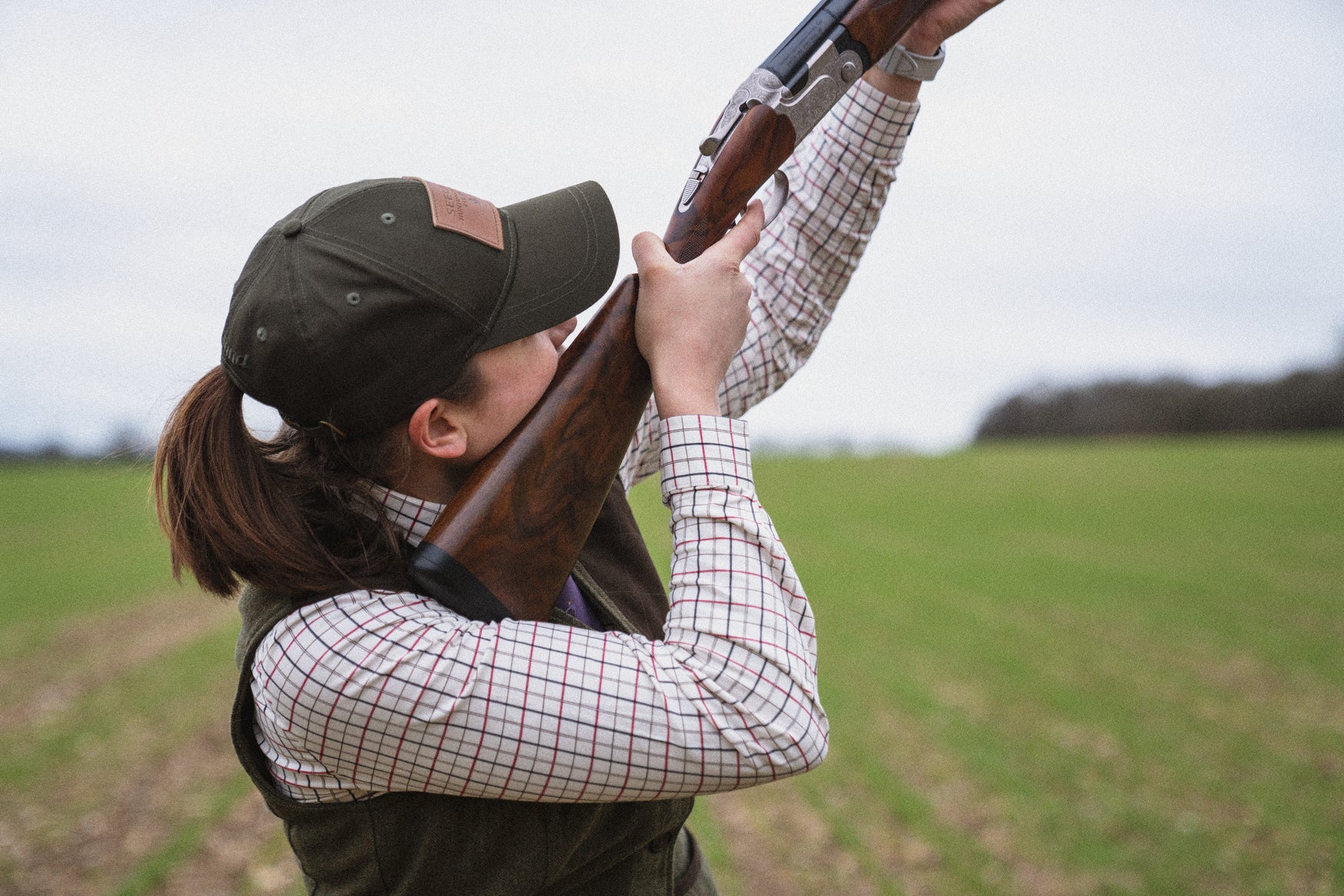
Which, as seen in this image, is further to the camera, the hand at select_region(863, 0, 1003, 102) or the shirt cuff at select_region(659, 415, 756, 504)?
the hand at select_region(863, 0, 1003, 102)

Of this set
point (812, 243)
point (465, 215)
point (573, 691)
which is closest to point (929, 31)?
point (812, 243)

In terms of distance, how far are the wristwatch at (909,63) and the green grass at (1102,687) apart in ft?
20.3

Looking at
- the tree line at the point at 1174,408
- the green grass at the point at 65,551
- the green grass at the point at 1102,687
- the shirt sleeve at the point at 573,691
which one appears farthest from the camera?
the tree line at the point at 1174,408

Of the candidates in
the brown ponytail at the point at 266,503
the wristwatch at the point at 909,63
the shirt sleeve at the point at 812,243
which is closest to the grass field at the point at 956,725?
the brown ponytail at the point at 266,503

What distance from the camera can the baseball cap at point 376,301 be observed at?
156 centimetres

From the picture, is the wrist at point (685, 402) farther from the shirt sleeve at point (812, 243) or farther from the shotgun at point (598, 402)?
the shirt sleeve at point (812, 243)

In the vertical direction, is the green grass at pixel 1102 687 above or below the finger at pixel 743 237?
below

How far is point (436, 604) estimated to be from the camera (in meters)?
1.68

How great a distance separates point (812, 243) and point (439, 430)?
3.74ft

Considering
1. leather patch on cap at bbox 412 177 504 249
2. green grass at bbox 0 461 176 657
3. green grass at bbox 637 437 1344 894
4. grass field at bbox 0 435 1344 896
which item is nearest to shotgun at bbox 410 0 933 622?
leather patch on cap at bbox 412 177 504 249

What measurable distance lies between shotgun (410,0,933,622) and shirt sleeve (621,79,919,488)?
213 millimetres

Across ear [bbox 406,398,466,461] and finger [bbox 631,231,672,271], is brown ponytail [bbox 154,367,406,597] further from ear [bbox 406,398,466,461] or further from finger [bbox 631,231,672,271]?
finger [bbox 631,231,672,271]

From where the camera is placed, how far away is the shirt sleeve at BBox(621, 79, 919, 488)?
7.68 ft

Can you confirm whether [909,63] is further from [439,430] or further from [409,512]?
[409,512]
